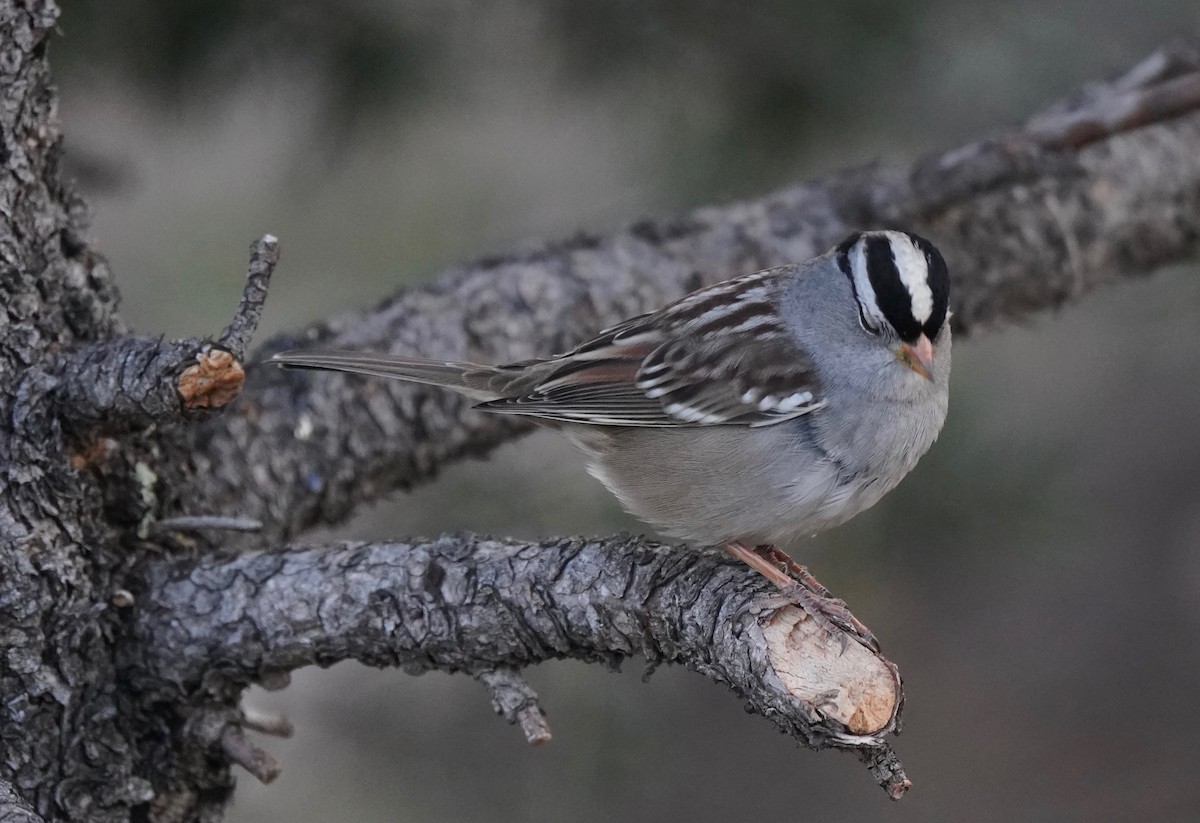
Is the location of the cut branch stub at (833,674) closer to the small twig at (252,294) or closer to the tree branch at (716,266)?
the small twig at (252,294)

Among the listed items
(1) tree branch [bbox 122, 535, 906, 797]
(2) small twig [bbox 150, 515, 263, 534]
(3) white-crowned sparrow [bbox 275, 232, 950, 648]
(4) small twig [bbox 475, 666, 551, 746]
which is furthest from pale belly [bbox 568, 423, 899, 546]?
(2) small twig [bbox 150, 515, 263, 534]

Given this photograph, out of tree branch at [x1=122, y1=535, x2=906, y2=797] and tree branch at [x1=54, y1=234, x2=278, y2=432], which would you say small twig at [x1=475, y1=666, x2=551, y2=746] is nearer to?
tree branch at [x1=122, y1=535, x2=906, y2=797]

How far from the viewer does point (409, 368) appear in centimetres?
285

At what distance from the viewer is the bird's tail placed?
8.82 feet

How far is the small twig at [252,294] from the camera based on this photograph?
2062mm

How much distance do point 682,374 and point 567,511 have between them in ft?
2.40

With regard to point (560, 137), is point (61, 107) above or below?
below

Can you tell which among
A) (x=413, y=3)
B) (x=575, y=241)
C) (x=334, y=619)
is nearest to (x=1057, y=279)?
(x=575, y=241)

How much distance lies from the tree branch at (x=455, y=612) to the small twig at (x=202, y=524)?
7 centimetres

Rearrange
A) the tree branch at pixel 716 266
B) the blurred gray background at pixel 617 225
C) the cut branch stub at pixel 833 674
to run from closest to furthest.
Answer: the cut branch stub at pixel 833 674 → the tree branch at pixel 716 266 → the blurred gray background at pixel 617 225

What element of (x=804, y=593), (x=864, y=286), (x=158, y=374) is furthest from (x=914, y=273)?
(x=158, y=374)

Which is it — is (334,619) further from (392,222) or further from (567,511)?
(392,222)

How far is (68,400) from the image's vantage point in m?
2.21

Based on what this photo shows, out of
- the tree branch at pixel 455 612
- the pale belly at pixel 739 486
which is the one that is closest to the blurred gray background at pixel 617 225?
the pale belly at pixel 739 486
